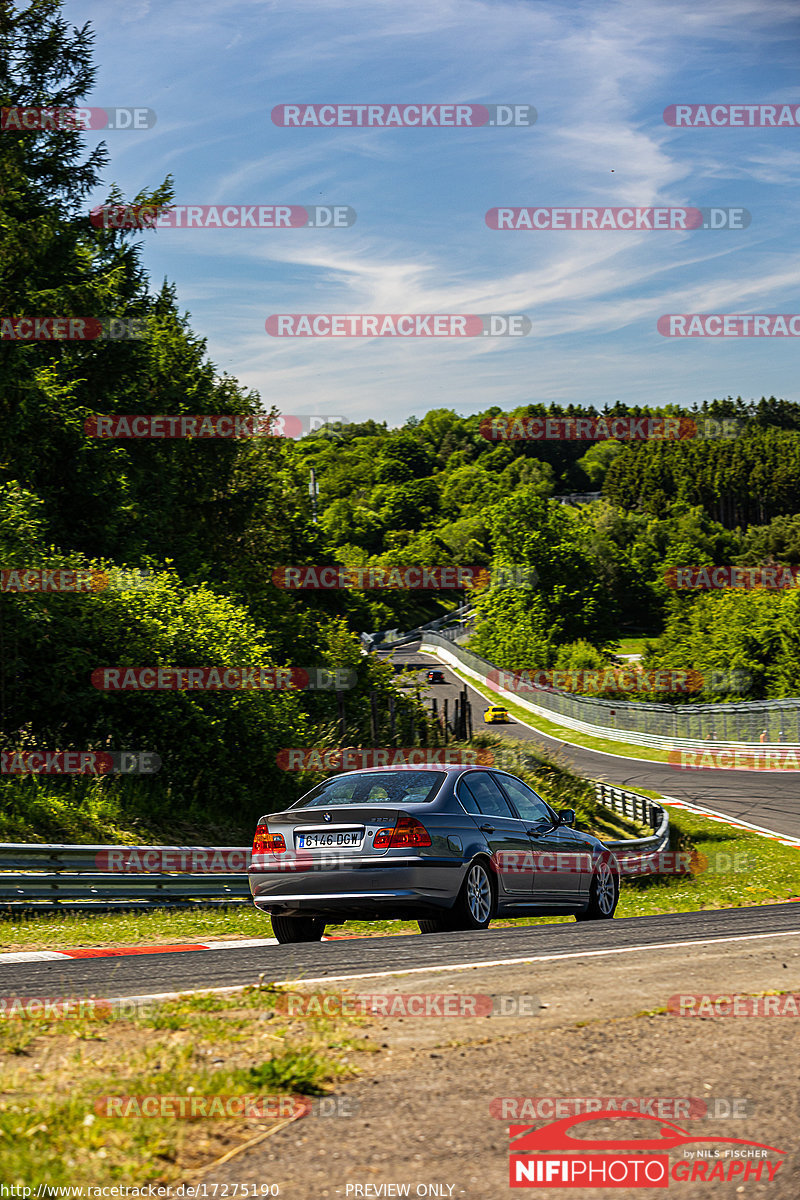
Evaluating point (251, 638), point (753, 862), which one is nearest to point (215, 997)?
point (251, 638)

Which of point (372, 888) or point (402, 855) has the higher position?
point (402, 855)

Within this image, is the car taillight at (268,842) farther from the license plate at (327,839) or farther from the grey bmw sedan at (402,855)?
the license plate at (327,839)

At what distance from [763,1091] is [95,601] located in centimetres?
1683

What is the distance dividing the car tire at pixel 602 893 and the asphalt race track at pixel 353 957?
1.70 metres

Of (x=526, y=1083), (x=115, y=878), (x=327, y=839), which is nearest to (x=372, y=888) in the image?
(x=327, y=839)

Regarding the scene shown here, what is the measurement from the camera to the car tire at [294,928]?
913 centimetres

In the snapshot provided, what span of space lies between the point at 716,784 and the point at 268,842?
3037 centimetres

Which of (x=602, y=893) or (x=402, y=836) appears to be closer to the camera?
(x=402, y=836)

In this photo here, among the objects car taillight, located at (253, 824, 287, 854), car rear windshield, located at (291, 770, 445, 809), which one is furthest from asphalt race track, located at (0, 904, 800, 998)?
car rear windshield, located at (291, 770, 445, 809)

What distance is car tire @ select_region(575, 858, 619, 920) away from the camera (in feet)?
36.2

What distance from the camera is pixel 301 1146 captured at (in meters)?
3.45

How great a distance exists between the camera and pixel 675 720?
169 feet

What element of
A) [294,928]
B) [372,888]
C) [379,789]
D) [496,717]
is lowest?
[496,717]

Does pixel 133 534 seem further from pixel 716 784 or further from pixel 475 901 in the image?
pixel 716 784
